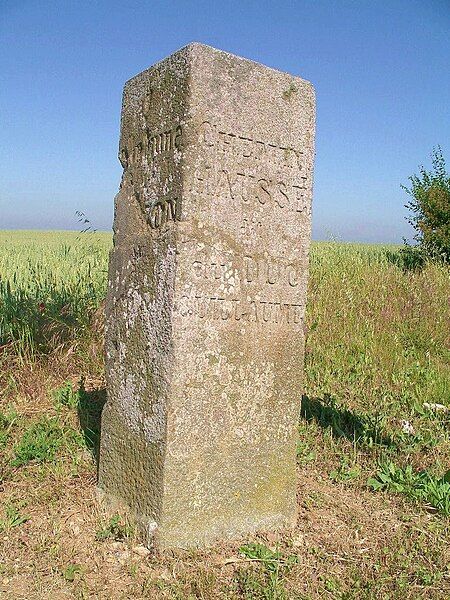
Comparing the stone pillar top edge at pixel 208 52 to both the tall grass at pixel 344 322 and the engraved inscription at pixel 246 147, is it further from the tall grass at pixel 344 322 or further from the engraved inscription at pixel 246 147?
the tall grass at pixel 344 322

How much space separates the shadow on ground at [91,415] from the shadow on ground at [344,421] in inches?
63.4

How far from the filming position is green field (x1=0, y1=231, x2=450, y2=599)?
2.63m

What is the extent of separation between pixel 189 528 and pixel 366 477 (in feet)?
4.56

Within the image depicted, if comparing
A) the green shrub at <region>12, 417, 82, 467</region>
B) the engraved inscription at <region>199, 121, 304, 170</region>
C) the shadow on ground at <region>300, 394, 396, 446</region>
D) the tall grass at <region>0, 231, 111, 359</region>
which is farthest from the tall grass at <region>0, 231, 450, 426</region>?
the engraved inscription at <region>199, 121, 304, 170</region>

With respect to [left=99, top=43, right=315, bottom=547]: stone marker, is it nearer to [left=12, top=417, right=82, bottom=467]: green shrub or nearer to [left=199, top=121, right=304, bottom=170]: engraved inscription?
[left=199, top=121, right=304, bottom=170]: engraved inscription

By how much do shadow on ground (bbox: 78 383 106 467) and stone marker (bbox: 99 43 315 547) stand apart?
70cm

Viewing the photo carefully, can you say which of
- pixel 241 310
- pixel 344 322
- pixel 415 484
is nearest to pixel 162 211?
pixel 241 310

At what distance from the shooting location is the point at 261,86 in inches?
112

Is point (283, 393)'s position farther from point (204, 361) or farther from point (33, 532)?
point (33, 532)

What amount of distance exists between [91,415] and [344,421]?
1.99 meters

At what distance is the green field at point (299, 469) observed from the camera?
263 centimetres

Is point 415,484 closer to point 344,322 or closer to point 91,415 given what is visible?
point 91,415

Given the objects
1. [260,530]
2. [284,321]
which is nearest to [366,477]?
[260,530]

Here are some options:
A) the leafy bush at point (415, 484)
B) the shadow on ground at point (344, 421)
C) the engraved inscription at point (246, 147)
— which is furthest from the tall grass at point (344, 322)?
the engraved inscription at point (246, 147)
